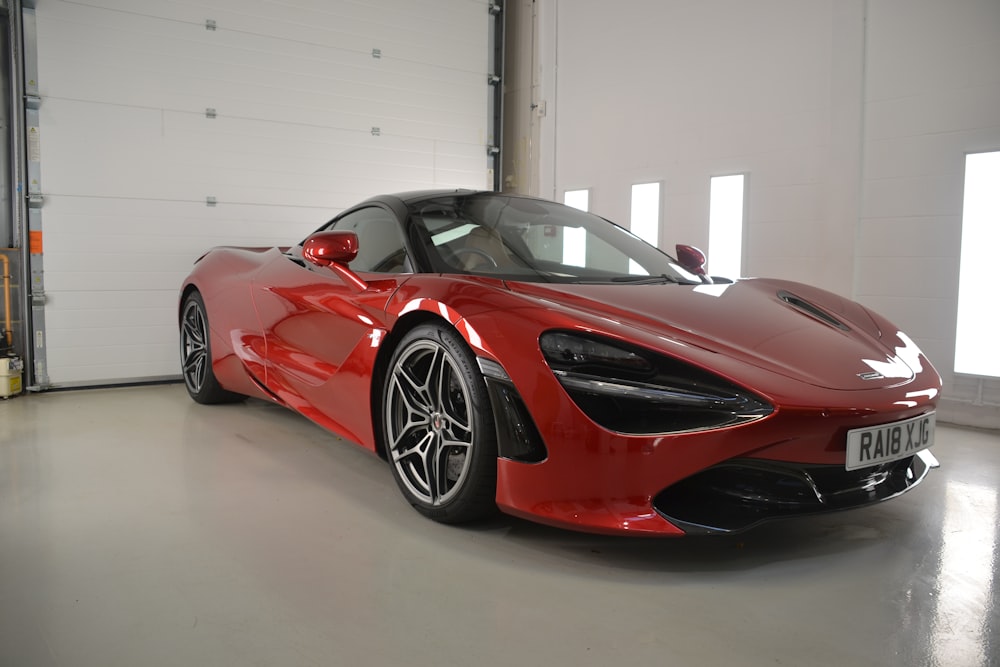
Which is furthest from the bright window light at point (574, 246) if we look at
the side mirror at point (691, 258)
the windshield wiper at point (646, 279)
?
the side mirror at point (691, 258)

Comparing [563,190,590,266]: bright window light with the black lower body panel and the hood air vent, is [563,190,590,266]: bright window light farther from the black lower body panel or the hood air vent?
the black lower body panel

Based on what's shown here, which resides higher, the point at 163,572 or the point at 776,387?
the point at 776,387

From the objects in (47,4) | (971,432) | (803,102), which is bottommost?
(971,432)

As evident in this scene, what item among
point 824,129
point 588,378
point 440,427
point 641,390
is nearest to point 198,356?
point 440,427

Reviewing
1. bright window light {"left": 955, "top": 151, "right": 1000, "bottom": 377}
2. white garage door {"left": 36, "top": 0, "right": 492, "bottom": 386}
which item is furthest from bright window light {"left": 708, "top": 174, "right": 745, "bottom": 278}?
white garage door {"left": 36, "top": 0, "right": 492, "bottom": 386}

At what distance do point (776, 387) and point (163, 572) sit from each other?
1.64m

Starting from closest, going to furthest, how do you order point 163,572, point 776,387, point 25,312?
1. point 776,387
2. point 163,572
3. point 25,312

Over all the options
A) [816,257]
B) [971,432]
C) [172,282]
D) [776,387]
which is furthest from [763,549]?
[172,282]

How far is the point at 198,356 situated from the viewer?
418 centimetres

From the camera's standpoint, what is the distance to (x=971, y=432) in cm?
379

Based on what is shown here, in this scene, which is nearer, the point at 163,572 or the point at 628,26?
the point at 163,572

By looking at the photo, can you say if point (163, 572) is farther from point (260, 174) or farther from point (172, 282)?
point (260, 174)

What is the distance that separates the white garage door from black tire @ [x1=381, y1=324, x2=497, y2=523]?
11.4ft

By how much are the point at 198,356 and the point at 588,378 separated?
120 inches
